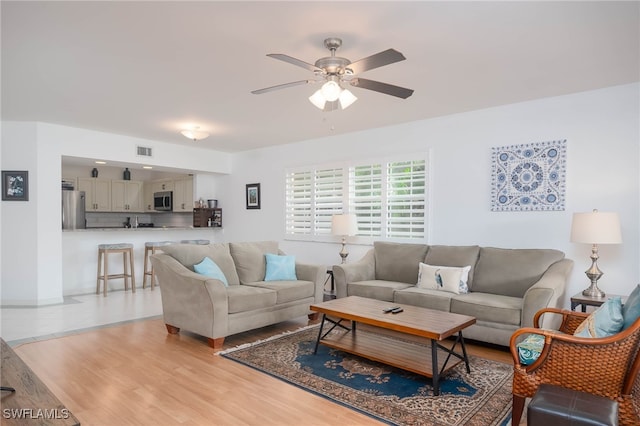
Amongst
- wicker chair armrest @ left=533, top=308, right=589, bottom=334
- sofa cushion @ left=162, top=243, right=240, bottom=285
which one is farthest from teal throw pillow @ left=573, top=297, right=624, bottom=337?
sofa cushion @ left=162, top=243, right=240, bottom=285

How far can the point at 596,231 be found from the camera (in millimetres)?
3420

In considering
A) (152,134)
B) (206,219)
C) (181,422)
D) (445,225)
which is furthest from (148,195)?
(181,422)

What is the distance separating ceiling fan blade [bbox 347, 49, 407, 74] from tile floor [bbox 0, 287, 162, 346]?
3.91 metres

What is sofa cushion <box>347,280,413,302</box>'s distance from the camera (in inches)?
169

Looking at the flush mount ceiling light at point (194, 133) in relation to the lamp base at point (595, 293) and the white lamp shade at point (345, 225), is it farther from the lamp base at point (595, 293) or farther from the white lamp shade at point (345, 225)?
the lamp base at point (595, 293)

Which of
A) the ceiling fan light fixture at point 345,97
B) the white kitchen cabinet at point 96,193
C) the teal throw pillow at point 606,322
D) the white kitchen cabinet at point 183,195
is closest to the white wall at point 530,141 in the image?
the teal throw pillow at point 606,322

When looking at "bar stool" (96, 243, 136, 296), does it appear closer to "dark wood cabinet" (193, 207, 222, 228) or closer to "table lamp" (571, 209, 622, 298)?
"dark wood cabinet" (193, 207, 222, 228)

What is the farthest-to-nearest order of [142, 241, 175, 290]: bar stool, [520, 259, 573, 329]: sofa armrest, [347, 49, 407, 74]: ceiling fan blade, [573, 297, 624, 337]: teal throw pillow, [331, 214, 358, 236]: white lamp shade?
[142, 241, 175, 290]: bar stool
[331, 214, 358, 236]: white lamp shade
[520, 259, 573, 329]: sofa armrest
[347, 49, 407, 74]: ceiling fan blade
[573, 297, 624, 337]: teal throw pillow

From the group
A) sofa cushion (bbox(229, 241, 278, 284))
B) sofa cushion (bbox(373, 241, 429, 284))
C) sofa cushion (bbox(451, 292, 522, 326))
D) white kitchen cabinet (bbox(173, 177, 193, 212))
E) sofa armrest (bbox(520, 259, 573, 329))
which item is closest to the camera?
sofa armrest (bbox(520, 259, 573, 329))

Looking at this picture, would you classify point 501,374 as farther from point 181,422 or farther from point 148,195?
point 148,195

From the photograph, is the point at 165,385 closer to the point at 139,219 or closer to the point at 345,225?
the point at 345,225

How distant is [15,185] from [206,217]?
10.3 feet

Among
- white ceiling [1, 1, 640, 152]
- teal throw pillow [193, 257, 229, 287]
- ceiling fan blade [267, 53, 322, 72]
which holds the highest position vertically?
white ceiling [1, 1, 640, 152]

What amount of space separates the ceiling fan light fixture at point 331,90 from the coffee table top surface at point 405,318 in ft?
5.61
